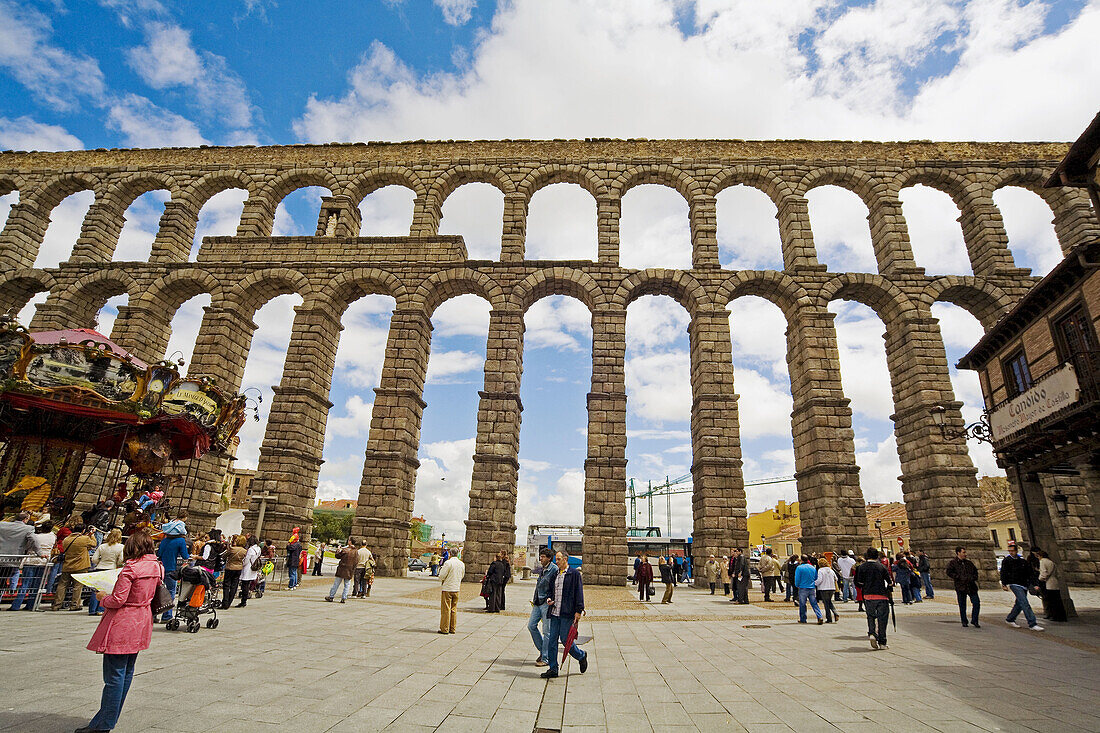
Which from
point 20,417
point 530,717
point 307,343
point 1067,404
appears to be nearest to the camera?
point 530,717

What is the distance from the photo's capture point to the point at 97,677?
17.8ft

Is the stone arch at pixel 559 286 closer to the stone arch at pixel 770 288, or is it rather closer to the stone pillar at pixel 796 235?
the stone arch at pixel 770 288

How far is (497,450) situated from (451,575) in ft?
32.2

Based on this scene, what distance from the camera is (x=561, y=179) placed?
81.1 feet

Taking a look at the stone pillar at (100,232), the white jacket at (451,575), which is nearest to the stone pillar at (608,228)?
the white jacket at (451,575)

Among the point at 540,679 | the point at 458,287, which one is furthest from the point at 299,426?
the point at 540,679

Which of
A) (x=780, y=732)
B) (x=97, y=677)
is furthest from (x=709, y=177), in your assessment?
(x=97, y=677)

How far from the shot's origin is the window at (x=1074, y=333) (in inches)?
495

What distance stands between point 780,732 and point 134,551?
599 centimetres

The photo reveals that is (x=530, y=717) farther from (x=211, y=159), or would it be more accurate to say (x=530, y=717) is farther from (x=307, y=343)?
(x=211, y=159)

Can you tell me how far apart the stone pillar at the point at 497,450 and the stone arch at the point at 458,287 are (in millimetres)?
805

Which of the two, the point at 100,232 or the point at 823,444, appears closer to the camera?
the point at 823,444

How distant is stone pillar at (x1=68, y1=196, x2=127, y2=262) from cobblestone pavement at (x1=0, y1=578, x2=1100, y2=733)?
71.8 feet

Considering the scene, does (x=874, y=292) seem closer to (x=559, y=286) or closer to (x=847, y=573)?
(x=847, y=573)
